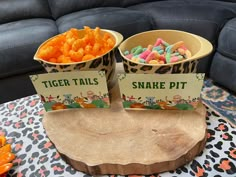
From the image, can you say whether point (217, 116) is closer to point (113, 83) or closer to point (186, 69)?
point (186, 69)

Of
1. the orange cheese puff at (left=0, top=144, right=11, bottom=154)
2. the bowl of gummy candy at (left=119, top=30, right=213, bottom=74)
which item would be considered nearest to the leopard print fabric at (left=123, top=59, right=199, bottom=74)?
the bowl of gummy candy at (left=119, top=30, right=213, bottom=74)

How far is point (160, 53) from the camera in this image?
618 millimetres

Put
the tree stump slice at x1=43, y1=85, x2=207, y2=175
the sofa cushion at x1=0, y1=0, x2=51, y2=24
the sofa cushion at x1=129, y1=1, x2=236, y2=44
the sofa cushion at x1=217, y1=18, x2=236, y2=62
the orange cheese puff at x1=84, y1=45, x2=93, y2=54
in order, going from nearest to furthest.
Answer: the tree stump slice at x1=43, y1=85, x2=207, y2=175 < the orange cheese puff at x1=84, y1=45, x2=93, y2=54 < the sofa cushion at x1=217, y1=18, x2=236, y2=62 < the sofa cushion at x1=129, y1=1, x2=236, y2=44 < the sofa cushion at x1=0, y1=0, x2=51, y2=24

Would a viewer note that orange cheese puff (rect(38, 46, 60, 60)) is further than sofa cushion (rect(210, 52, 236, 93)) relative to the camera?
No

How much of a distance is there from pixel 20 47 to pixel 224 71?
1.03 meters

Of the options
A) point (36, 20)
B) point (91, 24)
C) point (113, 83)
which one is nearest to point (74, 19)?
point (91, 24)

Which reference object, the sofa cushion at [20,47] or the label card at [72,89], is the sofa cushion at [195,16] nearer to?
the sofa cushion at [20,47]

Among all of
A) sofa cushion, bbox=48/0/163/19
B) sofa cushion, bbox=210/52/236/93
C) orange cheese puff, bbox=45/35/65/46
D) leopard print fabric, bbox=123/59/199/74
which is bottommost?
sofa cushion, bbox=210/52/236/93

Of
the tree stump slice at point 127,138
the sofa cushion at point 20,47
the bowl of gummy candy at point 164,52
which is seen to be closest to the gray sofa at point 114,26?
the sofa cushion at point 20,47

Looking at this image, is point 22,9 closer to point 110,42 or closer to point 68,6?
point 68,6

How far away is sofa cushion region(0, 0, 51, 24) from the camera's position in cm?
146

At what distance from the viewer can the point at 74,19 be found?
133 cm

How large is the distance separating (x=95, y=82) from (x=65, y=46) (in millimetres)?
127

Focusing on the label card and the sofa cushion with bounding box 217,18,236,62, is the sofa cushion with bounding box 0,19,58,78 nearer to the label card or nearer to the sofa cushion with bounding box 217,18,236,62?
the label card
